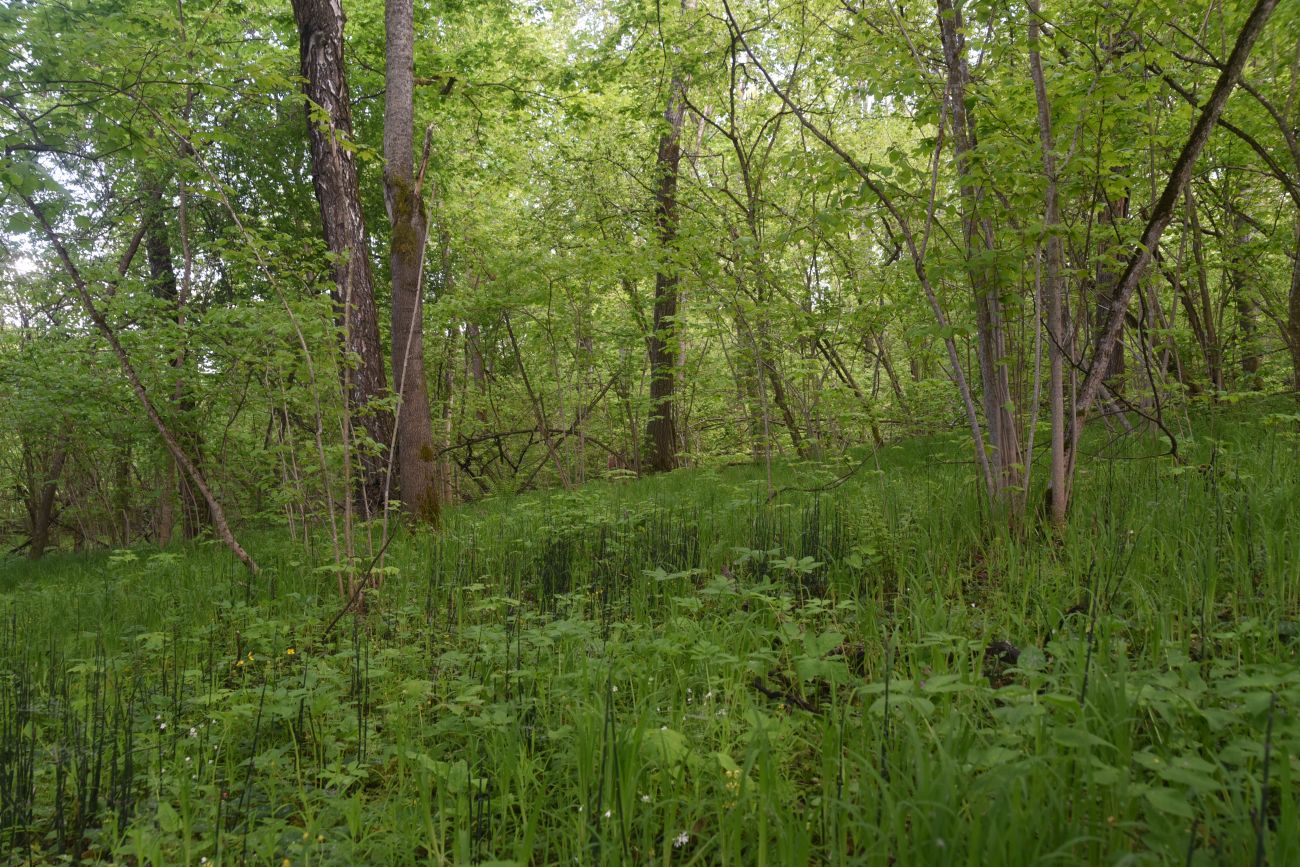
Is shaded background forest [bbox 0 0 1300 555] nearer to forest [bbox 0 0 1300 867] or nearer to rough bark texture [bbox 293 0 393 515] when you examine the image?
forest [bbox 0 0 1300 867]

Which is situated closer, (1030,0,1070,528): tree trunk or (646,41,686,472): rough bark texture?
(1030,0,1070,528): tree trunk

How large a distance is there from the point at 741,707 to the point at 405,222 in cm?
571

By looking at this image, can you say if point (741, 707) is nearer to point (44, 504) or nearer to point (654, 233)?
point (654, 233)

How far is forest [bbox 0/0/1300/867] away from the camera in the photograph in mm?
1565

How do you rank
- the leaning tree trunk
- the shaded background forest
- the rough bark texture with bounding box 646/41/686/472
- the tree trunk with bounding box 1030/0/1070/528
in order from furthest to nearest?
the rough bark texture with bounding box 646/41/686/472 → the leaning tree trunk → the shaded background forest → the tree trunk with bounding box 1030/0/1070/528

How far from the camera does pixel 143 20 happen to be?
25.8 ft

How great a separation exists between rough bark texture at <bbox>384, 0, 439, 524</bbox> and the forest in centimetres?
4

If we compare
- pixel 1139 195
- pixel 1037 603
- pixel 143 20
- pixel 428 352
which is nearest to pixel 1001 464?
pixel 1037 603

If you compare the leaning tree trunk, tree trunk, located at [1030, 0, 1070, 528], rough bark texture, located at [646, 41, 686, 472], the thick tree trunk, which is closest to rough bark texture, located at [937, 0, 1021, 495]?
tree trunk, located at [1030, 0, 1070, 528]

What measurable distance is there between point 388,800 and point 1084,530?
10.5 ft

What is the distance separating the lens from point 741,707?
2.11 meters

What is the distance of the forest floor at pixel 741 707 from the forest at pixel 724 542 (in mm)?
22

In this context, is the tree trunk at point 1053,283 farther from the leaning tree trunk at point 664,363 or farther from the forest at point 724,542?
the leaning tree trunk at point 664,363

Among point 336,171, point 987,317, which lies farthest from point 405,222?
point 987,317
